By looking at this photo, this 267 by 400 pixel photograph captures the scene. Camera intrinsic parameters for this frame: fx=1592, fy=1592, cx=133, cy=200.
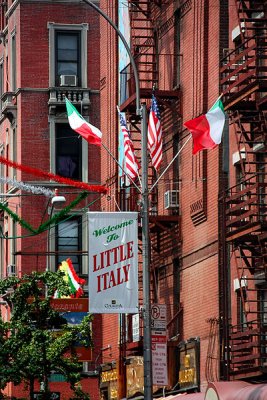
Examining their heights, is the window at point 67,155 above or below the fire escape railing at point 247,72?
above

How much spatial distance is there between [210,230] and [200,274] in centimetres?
168

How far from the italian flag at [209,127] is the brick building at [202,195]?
75cm

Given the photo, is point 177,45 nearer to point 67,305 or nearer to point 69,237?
point 67,305

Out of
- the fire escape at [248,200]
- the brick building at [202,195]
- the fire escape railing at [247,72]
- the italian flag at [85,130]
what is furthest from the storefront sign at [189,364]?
the fire escape railing at [247,72]

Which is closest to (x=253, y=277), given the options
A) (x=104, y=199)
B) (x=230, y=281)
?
(x=230, y=281)

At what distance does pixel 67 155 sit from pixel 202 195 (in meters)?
24.4

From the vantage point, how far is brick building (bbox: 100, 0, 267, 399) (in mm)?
37250

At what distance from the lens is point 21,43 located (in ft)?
217

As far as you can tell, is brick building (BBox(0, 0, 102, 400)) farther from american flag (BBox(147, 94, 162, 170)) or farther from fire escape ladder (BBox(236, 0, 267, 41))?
fire escape ladder (BBox(236, 0, 267, 41))

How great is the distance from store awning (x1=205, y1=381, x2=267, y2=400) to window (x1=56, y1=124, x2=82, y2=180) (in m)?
30.0

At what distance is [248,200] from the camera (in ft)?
119

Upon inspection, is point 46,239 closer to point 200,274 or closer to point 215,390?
point 200,274

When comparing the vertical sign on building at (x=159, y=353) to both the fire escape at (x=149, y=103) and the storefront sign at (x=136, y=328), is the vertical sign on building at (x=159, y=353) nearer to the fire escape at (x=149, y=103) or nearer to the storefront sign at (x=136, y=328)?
the fire escape at (x=149, y=103)

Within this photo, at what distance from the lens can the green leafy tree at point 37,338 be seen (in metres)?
43.6
